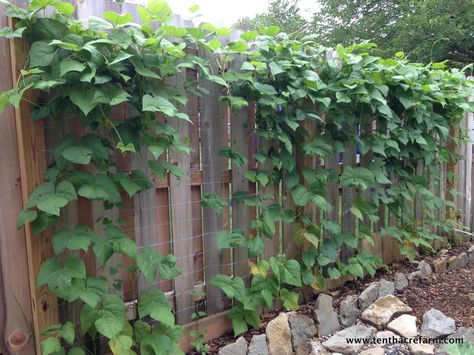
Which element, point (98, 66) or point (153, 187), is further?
point (153, 187)

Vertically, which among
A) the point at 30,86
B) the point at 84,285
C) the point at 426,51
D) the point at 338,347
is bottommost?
the point at 338,347

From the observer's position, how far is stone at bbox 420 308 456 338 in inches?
89.7

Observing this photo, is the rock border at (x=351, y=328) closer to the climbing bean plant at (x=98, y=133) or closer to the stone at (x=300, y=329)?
the stone at (x=300, y=329)

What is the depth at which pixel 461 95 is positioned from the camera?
10.0 ft

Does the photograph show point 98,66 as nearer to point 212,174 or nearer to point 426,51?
point 212,174

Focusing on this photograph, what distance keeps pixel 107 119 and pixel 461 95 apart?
290 centimetres

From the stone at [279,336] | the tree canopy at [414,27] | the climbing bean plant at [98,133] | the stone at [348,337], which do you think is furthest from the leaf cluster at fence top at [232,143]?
the tree canopy at [414,27]

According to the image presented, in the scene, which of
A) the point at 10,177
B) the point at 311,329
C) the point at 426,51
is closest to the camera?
the point at 10,177

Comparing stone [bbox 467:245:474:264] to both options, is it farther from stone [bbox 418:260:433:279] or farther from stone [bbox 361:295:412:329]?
stone [bbox 361:295:412:329]

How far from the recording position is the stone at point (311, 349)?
2.10 m

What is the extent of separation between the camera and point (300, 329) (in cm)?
218

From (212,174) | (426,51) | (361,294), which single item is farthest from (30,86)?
(426,51)

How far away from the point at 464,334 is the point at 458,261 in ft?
4.47

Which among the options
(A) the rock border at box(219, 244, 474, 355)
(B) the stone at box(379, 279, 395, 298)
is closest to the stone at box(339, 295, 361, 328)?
(A) the rock border at box(219, 244, 474, 355)
